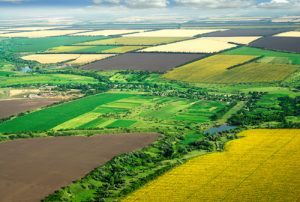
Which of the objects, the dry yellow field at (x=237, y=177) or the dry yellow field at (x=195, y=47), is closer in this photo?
the dry yellow field at (x=237, y=177)

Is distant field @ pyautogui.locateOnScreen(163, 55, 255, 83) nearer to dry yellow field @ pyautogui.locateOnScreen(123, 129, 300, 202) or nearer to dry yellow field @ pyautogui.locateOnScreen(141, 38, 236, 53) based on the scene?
dry yellow field @ pyautogui.locateOnScreen(141, 38, 236, 53)

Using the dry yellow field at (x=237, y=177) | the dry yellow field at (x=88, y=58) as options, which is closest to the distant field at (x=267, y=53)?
the dry yellow field at (x=88, y=58)

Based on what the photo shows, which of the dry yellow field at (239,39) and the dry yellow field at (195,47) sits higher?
the dry yellow field at (239,39)

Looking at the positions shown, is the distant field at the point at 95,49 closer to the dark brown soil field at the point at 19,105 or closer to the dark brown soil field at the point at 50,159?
the dark brown soil field at the point at 19,105

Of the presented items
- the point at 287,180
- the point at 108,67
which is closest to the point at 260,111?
the point at 287,180

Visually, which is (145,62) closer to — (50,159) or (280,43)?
(280,43)
